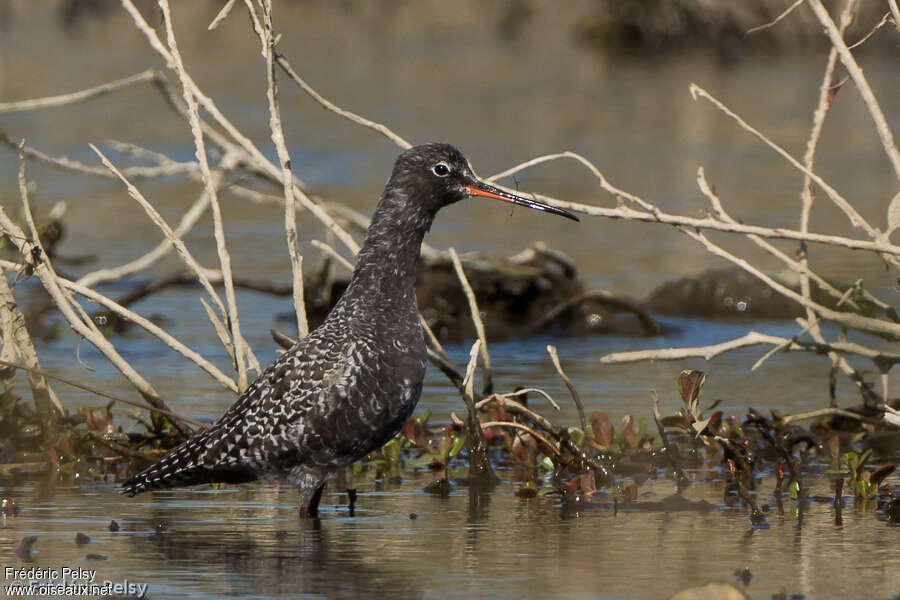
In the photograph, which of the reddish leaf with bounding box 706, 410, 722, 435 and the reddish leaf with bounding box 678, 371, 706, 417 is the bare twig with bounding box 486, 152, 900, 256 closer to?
the reddish leaf with bounding box 678, 371, 706, 417

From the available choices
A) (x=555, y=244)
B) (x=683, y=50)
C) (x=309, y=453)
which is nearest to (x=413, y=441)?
(x=309, y=453)

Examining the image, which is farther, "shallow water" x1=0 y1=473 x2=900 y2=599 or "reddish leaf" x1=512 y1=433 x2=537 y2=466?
"reddish leaf" x1=512 y1=433 x2=537 y2=466

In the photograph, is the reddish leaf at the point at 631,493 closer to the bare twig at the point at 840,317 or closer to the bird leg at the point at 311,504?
the bare twig at the point at 840,317

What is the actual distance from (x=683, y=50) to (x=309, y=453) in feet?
119

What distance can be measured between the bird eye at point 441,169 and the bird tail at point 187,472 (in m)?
1.64

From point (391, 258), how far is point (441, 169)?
0.49 meters

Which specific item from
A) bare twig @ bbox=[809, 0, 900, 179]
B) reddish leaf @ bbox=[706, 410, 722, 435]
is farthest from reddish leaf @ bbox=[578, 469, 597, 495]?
bare twig @ bbox=[809, 0, 900, 179]

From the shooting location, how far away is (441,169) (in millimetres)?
7734

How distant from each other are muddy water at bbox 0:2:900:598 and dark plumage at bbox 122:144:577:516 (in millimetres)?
267

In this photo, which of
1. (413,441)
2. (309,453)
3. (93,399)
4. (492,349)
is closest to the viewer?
(309,453)

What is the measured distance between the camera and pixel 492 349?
12.7 meters

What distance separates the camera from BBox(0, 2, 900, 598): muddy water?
6.58 m

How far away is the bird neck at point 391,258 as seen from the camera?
24.9ft

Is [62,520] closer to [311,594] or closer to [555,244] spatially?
[311,594]
